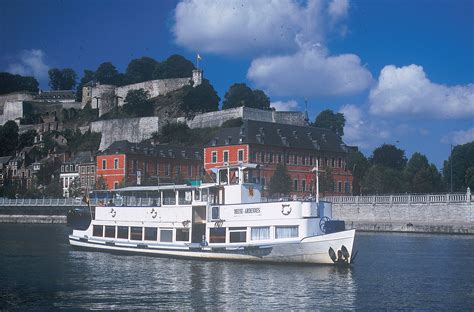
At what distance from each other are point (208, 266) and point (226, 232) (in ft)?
7.34

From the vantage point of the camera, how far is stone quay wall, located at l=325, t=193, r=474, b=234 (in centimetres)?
5888

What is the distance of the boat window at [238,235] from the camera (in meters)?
35.8

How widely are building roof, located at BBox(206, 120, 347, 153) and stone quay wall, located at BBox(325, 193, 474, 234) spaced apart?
49.4ft

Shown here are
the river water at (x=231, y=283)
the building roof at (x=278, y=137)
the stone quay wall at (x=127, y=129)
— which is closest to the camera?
the river water at (x=231, y=283)

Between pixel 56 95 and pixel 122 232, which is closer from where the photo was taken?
pixel 122 232

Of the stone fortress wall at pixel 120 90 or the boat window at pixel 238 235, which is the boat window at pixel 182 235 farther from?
the stone fortress wall at pixel 120 90

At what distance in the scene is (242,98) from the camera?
124 metres

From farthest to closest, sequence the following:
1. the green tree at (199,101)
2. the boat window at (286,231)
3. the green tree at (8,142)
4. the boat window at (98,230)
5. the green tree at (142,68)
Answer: the green tree at (142,68)
the green tree at (8,142)
the green tree at (199,101)
the boat window at (98,230)
the boat window at (286,231)

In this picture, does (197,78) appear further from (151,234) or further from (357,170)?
(151,234)

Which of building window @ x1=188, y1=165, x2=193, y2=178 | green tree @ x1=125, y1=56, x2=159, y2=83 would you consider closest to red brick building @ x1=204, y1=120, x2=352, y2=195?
building window @ x1=188, y1=165, x2=193, y2=178

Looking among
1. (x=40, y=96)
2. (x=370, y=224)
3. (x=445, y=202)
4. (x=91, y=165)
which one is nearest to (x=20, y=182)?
(x=91, y=165)

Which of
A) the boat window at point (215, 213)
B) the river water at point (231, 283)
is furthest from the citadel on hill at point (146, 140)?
the river water at point (231, 283)

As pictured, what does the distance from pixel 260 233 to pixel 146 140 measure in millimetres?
78104

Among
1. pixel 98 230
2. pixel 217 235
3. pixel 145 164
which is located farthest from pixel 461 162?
pixel 217 235
